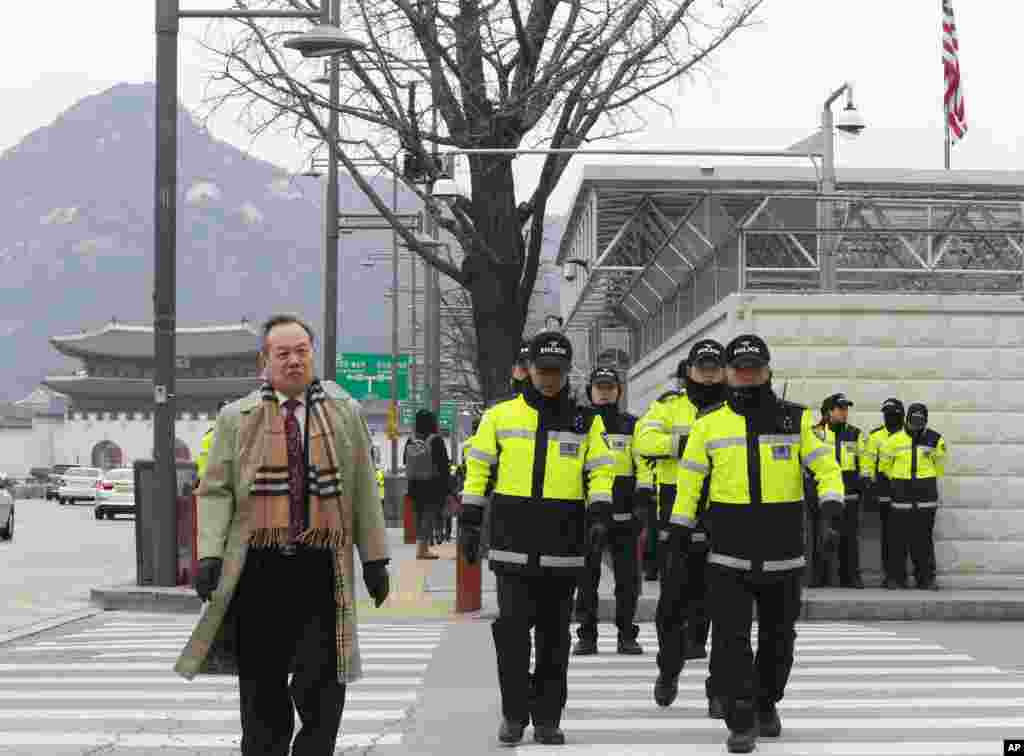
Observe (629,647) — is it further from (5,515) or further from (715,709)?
(5,515)

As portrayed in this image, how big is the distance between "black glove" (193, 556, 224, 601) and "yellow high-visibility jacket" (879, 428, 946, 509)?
39.0 ft

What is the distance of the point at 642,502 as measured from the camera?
12.7 meters

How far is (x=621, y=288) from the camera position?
3688 centimetres

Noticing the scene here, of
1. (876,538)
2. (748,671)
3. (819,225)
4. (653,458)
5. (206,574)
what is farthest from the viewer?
(819,225)

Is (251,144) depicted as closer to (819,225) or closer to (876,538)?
(819,225)

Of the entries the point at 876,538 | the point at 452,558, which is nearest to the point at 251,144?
the point at 452,558

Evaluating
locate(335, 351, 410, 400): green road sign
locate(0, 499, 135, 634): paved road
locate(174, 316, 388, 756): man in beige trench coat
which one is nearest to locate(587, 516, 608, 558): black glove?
locate(174, 316, 388, 756): man in beige trench coat

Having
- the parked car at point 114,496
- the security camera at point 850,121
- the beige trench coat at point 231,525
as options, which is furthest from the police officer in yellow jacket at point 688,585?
the parked car at point 114,496

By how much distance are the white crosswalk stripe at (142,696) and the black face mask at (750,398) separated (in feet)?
7.56

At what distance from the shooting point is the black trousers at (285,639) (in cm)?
617

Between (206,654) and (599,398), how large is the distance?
6239 millimetres

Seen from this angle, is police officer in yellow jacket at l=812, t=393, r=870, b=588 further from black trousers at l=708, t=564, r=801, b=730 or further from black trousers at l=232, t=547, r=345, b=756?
black trousers at l=232, t=547, r=345, b=756

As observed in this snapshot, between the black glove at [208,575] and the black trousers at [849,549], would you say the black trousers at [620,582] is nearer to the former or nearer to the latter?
the black trousers at [849,549]

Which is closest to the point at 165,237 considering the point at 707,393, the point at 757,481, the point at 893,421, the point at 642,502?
the point at 642,502
